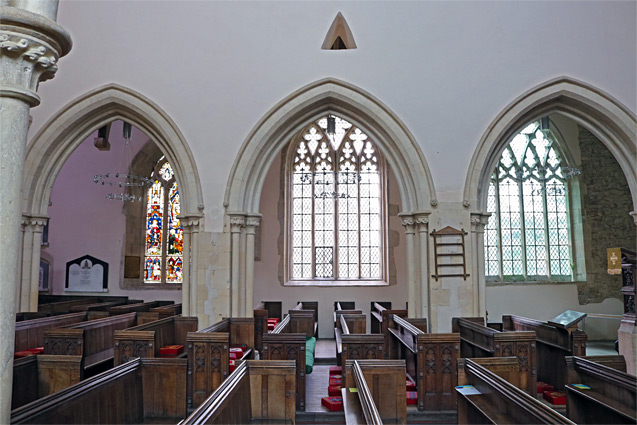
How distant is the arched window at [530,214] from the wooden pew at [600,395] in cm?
771

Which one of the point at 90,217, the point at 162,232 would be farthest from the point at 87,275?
the point at 162,232

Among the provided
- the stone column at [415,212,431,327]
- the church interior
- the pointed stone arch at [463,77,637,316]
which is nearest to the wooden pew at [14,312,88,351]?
the church interior

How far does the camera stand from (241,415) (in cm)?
365

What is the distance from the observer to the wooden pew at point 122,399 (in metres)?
3.05

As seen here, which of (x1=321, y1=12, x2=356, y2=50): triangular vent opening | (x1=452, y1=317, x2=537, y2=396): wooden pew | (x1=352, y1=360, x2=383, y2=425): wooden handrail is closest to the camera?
(x1=352, y1=360, x2=383, y2=425): wooden handrail

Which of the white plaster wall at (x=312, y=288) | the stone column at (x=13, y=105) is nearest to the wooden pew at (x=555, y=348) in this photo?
the white plaster wall at (x=312, y=288)

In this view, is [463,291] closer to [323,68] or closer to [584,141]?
[323,68]

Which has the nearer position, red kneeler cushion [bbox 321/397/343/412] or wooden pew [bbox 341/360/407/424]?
wooden pew [bbox 341/360/407/424]

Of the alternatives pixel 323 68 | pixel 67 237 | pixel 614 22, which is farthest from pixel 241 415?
pixel 67 237

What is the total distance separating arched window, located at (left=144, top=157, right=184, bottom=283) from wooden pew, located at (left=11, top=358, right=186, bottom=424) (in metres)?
8.00

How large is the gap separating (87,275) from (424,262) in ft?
27.8

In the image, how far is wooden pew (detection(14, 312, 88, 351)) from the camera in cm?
641

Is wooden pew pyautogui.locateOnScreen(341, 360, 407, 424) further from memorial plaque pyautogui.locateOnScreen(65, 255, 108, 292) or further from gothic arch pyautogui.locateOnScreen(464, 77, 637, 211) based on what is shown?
memorial plaque pyautogui.locateOnScreen(65, 255, 108, 292)

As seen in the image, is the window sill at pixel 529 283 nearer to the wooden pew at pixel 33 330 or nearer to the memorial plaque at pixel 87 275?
the wooden pew at pixel 33 330
